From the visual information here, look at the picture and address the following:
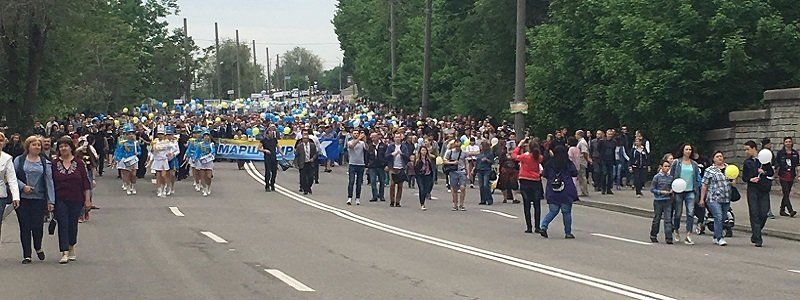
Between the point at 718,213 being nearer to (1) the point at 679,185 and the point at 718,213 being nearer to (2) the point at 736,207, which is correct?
(1) the point at 679,185

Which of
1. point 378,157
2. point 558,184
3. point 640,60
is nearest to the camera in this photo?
point 558,184

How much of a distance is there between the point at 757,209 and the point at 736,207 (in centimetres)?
716

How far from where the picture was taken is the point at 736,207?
25578 mm

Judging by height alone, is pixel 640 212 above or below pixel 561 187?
below

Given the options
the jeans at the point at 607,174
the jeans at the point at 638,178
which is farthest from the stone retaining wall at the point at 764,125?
the jeans at the point at 607,174

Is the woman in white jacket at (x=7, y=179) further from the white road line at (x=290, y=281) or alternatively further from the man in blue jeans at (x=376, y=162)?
the man in blue jeans at (x=376, y=162)

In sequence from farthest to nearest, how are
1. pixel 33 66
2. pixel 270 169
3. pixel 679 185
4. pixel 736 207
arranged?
1. pixel 33 66
2. pixel 270 169
3. pixel 736 207
4. pixel 679 185

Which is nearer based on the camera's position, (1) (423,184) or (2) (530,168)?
(2) (530,168)

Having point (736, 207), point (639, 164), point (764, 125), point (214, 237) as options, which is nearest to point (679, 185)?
point (214, 237)

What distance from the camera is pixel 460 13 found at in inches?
2216

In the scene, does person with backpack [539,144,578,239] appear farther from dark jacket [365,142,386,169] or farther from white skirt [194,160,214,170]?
white skirt [194,160,214,170]

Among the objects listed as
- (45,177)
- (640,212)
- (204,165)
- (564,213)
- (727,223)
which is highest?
(45,177)

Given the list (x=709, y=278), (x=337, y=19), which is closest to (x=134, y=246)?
(x=709, y=278)

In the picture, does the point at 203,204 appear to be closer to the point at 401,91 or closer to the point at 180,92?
the point at 401,91
